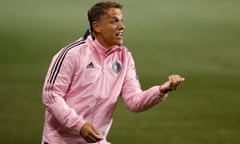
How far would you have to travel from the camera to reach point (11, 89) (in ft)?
27.9

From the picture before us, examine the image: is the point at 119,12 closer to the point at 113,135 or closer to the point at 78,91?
the point at 78,91

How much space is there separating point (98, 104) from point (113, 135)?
234cm

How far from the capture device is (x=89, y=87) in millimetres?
4930

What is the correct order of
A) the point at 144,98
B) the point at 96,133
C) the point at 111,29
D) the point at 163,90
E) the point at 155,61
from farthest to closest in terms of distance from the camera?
the point at 155,61, the point at 111,29, the point at 144,98, the point at 163,90, the point at 96,133

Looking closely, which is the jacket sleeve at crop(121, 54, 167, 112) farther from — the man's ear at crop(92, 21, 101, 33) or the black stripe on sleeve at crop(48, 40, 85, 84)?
the black stripe on sleeve at crop(48, 40, 85, 84)

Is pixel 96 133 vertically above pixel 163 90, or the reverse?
pixel 163 90

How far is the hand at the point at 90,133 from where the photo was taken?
458cm

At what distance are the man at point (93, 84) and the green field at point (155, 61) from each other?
2044 mm

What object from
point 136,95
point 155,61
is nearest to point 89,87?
point 136,95

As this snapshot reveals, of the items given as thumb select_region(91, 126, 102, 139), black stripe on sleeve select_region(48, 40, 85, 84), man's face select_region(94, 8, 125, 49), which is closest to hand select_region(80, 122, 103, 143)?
thumb select_region(91, 126, 102, 139)

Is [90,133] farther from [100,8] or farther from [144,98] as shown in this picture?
[100,8]

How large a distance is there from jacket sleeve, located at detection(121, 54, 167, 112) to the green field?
6.69 ft

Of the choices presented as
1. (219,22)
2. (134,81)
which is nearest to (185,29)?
(219,22)

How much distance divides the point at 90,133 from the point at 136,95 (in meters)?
0.52
